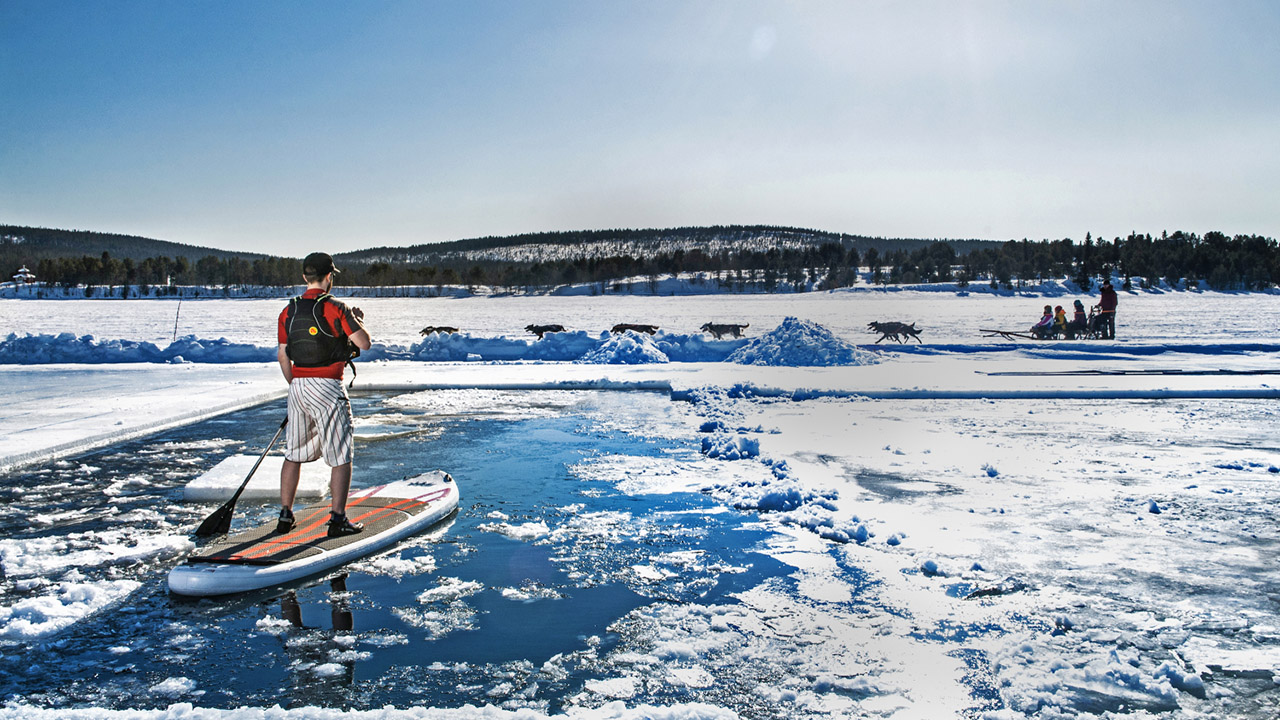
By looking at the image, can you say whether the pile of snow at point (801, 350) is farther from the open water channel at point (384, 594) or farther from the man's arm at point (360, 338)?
the man's arm at point (360, 338)

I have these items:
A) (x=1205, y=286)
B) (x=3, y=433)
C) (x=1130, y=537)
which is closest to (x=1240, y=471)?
(x=1130, y=537)

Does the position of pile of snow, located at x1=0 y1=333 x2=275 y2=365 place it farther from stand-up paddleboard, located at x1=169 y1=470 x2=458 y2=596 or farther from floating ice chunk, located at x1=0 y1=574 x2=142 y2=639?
floating ice chunk, located at x1=0 y1=574 x2=142 y2=639

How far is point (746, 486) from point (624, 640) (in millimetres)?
2925

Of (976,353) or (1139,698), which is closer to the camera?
(1139,698)

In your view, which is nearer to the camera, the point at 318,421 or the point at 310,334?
the point at 310,334

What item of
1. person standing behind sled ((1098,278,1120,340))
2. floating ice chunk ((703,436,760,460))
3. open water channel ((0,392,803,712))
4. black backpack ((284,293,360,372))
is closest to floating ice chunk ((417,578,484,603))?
open water channel ((0,392,803,712))

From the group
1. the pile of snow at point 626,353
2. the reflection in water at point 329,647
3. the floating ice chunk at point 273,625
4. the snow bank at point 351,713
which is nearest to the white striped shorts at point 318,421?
the reflection in water at point 329,647

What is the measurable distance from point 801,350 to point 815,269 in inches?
5596

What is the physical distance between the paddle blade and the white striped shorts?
0.77 metres

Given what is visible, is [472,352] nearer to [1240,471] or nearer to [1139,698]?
[1240,471]

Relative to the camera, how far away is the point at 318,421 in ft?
14.5

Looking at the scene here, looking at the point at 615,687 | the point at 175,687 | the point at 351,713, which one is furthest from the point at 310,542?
the point at 615,687

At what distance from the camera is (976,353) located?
20750 mm

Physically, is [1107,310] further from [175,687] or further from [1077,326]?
[175,687]
